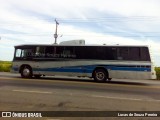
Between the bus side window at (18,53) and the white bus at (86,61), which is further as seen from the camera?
the bus side window at (18,53)

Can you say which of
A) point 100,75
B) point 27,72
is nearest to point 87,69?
point 100,75

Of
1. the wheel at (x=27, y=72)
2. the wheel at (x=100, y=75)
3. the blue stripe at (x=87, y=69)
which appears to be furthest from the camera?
the wheel at (x=27, y=72)

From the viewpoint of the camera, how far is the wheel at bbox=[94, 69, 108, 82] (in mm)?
21281

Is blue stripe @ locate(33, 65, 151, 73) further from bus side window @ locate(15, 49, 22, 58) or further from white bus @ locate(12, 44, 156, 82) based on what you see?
bus side window @ locate(15, 49, 22, 58)

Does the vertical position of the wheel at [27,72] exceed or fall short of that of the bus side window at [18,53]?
it falls short

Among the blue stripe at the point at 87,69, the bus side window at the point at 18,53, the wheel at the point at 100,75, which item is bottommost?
the wheel at the point at 100,75

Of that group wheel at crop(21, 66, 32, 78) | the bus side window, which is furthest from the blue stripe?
the bus side window

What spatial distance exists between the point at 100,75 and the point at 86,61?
4.56ft

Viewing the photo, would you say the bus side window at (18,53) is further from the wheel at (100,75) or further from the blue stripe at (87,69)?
the wheel at (100,75)

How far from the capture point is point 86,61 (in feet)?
71.7

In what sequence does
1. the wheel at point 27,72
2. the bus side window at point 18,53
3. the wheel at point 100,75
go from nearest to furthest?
the wheel at point 100,75 < the wheel at point 27,72 < the bus side window at point 18,53

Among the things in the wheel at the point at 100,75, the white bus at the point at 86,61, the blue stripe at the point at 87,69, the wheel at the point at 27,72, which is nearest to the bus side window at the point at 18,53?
the white bus at the point at 86,61

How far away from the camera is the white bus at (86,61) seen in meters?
20.6

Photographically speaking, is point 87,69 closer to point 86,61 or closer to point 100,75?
point 86,61
